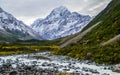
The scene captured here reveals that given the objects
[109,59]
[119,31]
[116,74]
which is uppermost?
[119,31]

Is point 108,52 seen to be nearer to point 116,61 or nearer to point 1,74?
point 116,61

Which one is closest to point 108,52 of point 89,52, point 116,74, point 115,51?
point 115,51

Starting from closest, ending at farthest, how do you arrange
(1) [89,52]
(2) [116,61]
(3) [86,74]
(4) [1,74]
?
(4) [1,74], (3) [86,74], (2) [116,61], (1) [89,52]

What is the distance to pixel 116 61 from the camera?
6881 cm

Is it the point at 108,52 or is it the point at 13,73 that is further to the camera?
the point at 108,52

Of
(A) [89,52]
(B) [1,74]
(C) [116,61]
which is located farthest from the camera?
(A) [89,52]

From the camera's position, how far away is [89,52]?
87688 mm

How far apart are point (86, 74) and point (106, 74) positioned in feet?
12.9

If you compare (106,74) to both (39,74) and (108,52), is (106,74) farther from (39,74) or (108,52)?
(108,52)

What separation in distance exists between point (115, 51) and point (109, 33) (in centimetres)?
5928

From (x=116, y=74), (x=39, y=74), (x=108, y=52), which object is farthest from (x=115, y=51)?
(x=39, y=74)

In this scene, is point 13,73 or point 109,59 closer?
point 13,73

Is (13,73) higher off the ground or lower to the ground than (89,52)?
lower

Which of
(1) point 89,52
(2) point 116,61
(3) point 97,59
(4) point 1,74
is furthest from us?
(1) point 89,52
